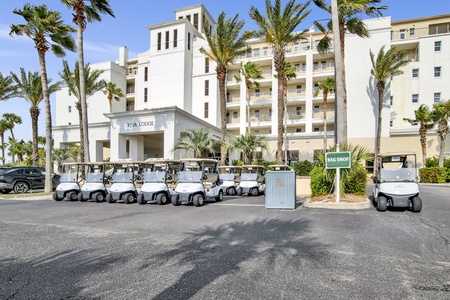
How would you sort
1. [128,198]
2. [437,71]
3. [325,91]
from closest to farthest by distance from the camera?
[128,198]
[325,91]
[437,71]

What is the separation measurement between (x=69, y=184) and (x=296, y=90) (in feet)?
110

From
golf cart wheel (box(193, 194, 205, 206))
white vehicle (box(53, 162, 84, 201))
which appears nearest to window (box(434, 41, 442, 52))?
golf cart wheel (box(193, 194, 205, 206))

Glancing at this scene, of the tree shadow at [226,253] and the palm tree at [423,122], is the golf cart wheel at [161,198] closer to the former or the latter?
the tree shadow at [226,253]

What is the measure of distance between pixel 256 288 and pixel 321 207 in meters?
7.67

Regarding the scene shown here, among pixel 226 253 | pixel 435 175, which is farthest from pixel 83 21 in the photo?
pixel 435 175

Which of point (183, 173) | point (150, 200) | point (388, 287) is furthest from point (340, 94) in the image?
point (388, 287)

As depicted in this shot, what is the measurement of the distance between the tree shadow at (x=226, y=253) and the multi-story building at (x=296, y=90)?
82.3 ft

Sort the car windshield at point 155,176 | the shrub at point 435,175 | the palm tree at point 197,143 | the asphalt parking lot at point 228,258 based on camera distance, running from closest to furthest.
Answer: the asphalt parking lot at point 228,258 → the car windshield at point 155,176 → the palm tree at point 197,143 → the shrub at point 435,175

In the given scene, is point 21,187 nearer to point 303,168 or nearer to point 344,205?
point 344,205

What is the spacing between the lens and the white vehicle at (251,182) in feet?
55.8

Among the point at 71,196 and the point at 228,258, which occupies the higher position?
the point at 228,258

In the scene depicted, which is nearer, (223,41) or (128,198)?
(128,198)

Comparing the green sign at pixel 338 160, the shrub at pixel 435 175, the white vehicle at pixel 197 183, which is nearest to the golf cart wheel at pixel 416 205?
the green sign at pixel 338 160

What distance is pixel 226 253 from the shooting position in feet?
17.1
